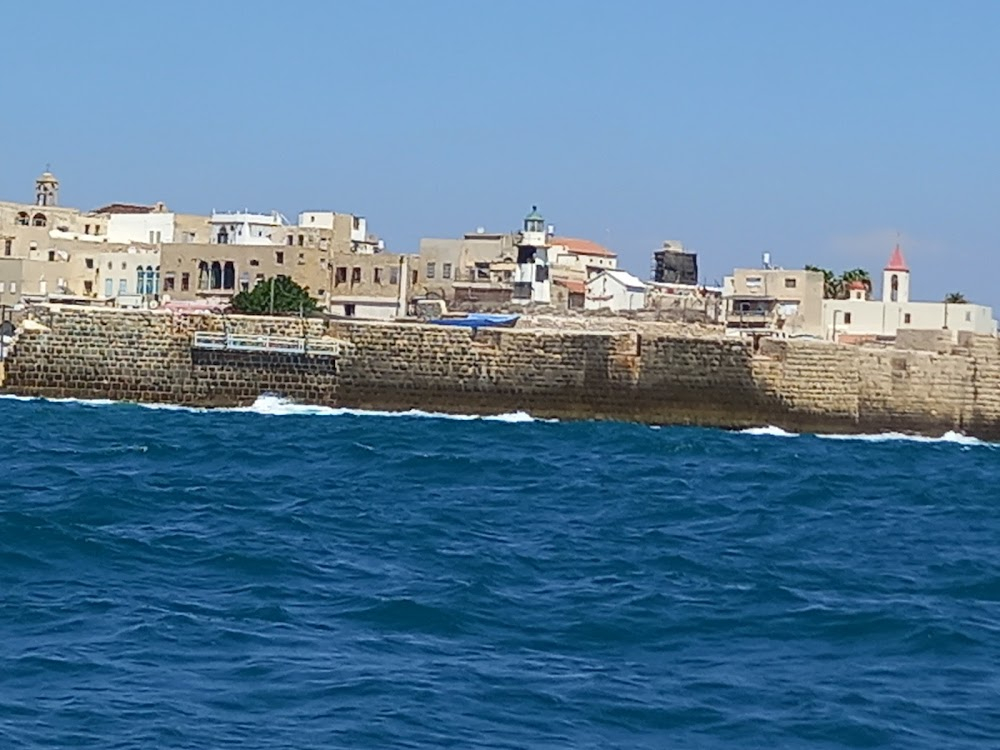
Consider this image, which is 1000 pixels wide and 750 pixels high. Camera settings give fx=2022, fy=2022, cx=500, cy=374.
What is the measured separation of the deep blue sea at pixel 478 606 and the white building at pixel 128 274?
2861 cm

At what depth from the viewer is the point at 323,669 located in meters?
12.2

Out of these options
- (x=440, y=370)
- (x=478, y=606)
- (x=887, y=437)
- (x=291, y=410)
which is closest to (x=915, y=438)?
(x=887, y=437)

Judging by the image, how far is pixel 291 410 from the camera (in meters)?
35.5

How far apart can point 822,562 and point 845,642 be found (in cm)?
402

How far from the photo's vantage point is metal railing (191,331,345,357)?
3594 cm

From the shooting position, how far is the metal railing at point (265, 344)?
35938 mm

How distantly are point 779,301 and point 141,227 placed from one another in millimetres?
21052

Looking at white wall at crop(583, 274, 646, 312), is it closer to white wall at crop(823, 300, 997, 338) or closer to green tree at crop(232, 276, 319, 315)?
white wall at crop(823, 300, 997, 338)

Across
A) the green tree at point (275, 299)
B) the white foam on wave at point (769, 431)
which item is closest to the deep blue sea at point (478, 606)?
the white foam on wave at point (769, 431)

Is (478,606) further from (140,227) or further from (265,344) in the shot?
(140,227)

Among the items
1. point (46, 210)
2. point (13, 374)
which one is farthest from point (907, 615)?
point (46, 210)

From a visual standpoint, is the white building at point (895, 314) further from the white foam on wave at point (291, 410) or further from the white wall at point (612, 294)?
the white foam on wave at point (291, 410)

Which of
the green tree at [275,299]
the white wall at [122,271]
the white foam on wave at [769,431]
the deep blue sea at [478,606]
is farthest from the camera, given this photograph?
the white wall at [122,271]

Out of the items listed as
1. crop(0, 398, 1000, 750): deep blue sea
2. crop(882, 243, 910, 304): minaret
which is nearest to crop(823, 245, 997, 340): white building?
crop(882, 243, 910, 304): minaret
